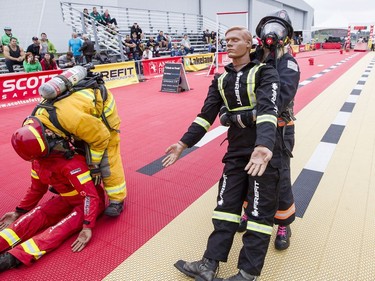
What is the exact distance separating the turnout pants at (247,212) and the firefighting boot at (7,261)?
4.29ft

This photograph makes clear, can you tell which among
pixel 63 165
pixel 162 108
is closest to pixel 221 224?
pixel 63 165

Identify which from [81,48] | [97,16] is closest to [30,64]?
[81,48]

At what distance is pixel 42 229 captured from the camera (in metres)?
2.46

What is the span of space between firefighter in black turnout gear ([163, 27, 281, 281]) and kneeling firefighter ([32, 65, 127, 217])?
977 mm

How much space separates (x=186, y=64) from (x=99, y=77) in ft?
38.2

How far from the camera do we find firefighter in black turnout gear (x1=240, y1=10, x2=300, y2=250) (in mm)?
1833

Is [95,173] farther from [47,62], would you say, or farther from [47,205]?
[47,62]

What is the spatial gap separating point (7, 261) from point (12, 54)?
29.3 feet

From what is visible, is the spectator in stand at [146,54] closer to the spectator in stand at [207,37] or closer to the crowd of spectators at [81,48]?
the crowd of spectators at [81,48]

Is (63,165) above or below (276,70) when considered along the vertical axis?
below

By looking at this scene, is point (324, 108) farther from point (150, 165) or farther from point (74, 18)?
point (74, 18)

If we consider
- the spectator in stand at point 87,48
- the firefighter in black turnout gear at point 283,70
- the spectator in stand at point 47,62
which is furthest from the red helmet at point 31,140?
the spectator in stand at point 87,48

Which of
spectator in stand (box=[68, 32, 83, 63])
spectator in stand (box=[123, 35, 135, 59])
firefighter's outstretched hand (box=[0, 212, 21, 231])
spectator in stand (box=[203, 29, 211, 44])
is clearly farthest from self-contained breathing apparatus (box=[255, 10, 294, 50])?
spectator in stand (box=[203, 29, 211, 44])

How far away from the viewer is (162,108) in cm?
682
